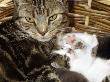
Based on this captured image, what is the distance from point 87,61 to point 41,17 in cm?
40

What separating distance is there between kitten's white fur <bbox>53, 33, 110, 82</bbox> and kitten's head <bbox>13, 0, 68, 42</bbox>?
0.17 meters

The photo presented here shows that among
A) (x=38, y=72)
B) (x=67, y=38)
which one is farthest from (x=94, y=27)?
(x=38, y=72)

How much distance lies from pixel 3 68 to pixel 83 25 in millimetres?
776

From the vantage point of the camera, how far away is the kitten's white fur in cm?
194

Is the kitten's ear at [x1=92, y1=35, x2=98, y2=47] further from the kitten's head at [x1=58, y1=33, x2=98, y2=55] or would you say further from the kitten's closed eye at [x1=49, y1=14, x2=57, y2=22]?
the kitten's closed eye at [x1=49, y1=14, x2=57, y2=22]

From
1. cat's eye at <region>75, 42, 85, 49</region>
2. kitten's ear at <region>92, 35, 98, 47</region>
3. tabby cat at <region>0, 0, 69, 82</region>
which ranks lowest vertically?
cat's eye at <region>75, 42, 85, 49</region>

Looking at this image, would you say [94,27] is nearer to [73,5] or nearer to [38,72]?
[73,5]

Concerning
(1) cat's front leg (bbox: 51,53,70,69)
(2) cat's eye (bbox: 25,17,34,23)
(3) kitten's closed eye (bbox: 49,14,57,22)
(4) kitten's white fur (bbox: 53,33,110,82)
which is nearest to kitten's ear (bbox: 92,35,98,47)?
(4) kitten's white fur (bbox: 53,33,110,82)

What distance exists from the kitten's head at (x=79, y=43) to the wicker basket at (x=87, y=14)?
4.7 inches

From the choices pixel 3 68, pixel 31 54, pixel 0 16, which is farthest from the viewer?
pixel 0 16

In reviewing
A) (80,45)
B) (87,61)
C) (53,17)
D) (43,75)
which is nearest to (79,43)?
(80,45)

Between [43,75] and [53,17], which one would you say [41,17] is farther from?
[43,75]

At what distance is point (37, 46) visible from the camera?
188 cm

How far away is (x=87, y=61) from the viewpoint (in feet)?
6.55
